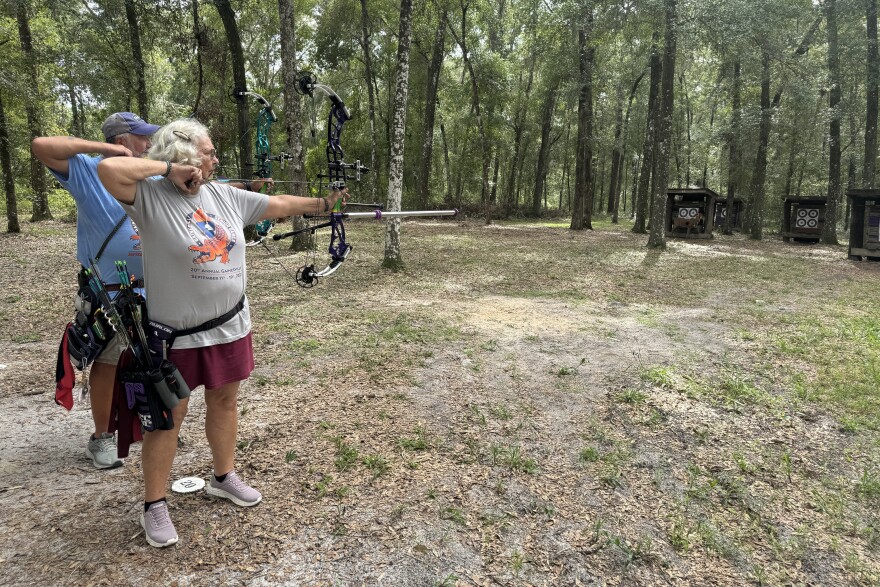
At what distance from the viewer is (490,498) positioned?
301 cm

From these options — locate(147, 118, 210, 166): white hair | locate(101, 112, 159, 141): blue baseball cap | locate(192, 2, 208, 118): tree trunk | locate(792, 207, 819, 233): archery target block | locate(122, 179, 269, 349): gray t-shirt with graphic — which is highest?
locate(192, 2, 208, 118): tree trunk

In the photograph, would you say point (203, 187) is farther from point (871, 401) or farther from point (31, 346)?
point (871, 401)

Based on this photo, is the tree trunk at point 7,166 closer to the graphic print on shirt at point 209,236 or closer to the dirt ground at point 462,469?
the dirt ground at point 462,469

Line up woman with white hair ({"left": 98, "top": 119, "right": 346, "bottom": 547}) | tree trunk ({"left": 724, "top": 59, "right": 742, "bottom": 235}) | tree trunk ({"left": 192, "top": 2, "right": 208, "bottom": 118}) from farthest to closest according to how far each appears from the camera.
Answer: tree trunk ({"left": 724, "top": 59, "right": 742, "bottom": 235}) → tree trunk ({"left": 192, "top": 2, "right": 208, "bottom": 118}) → woman with white hair ({"left": 98, "top": 119, "right": 346, "bottom": 547})

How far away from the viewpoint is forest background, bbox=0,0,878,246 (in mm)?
14070

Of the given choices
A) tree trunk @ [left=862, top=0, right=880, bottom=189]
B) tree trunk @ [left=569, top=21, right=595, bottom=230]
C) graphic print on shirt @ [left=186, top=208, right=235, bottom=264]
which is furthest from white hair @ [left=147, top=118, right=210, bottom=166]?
tree trunk @ [left=862, top=0, right=880, bottom=189]

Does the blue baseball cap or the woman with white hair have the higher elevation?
the blue baseball cap

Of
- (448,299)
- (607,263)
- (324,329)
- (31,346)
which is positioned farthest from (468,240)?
(31,346)

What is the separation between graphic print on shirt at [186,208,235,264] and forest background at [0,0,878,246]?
7544mm

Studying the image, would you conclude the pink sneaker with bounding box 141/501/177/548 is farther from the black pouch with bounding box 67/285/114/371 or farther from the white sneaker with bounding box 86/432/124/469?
the black pouch with bounding box 67/285/114/371

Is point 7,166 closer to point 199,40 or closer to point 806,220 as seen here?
point 199,40

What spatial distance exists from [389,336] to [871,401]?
4920mm

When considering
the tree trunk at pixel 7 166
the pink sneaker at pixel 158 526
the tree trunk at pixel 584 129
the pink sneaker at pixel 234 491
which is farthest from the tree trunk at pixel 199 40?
the pink sneaker at pixel 158 526

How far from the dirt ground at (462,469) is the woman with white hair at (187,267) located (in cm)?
56
